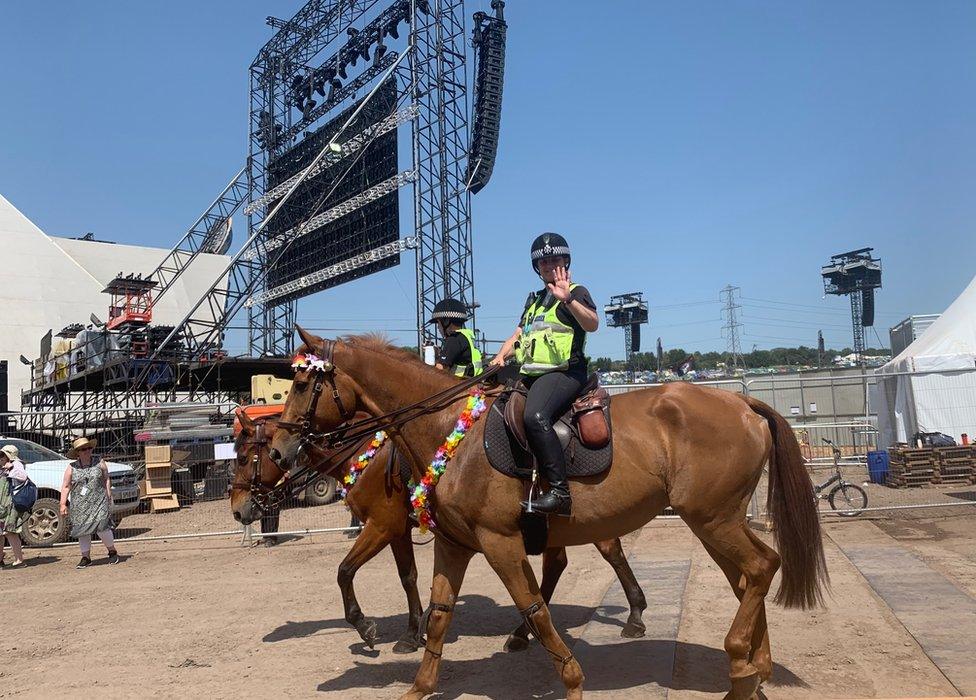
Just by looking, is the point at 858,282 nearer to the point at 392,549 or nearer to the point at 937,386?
the point at 937,386

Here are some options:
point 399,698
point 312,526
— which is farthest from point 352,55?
point 399,698

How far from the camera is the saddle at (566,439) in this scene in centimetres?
423

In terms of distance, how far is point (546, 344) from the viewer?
4.36 meters

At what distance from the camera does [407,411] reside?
183 inches

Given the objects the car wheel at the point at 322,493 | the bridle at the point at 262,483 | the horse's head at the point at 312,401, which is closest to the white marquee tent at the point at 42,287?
the car wheel at the point at 322,493

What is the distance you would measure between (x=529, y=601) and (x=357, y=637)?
282 cm

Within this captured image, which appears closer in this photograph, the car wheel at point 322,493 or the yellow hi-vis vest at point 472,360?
the yellow hi-vis vest at point 472,360

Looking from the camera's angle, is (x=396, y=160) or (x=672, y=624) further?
(x=396, y=160)

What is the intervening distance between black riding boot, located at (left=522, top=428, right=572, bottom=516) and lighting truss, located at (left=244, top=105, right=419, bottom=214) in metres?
21.6

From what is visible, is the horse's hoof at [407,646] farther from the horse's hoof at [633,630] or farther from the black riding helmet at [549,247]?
the black riding helmet at [549,247]

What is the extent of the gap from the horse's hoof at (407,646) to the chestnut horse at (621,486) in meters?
1.33

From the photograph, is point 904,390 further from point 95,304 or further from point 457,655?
point 95,304

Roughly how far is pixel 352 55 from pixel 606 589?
27105 millimetres

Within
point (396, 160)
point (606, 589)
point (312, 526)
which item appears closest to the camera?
point (606, 589)
